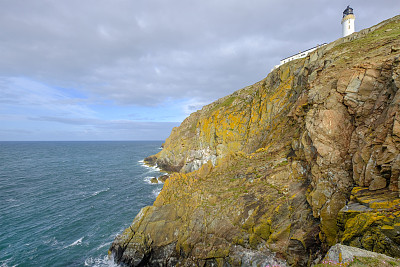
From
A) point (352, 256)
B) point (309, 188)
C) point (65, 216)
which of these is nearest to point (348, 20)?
point (309, 188)

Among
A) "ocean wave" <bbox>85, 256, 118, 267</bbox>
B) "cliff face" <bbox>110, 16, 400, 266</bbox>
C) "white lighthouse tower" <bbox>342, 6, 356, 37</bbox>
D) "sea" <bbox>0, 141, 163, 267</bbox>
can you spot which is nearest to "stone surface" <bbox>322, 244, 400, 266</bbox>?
"cliff face" <bbox>110, 16, 400, 266</bbox>

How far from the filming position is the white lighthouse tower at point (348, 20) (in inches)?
1844

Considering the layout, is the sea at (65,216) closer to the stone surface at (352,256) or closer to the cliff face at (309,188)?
the cliff face at (309,188)

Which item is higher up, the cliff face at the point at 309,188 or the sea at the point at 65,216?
the cliff face at the point at 309,188

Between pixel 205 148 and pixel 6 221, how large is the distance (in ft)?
149

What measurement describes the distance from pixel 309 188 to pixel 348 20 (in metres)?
51.5

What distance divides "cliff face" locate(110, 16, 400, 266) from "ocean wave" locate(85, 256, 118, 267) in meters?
1.14

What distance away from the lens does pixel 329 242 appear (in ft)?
45.6

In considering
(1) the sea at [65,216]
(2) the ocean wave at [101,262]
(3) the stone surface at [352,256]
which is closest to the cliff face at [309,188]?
(3) the stone surface at [352,256]

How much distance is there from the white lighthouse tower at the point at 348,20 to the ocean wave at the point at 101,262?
68.3m

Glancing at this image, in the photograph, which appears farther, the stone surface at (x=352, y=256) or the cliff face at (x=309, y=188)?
the cliff face at (x=309, y=188)

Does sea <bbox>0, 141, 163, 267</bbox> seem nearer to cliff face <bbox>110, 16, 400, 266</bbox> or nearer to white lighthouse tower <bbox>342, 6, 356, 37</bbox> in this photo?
cliff face <bbox>110, 16, 400, 266</bbox>

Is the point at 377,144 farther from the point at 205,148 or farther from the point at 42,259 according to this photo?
the point at 205,148

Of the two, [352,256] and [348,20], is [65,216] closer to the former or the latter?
[352,256]
